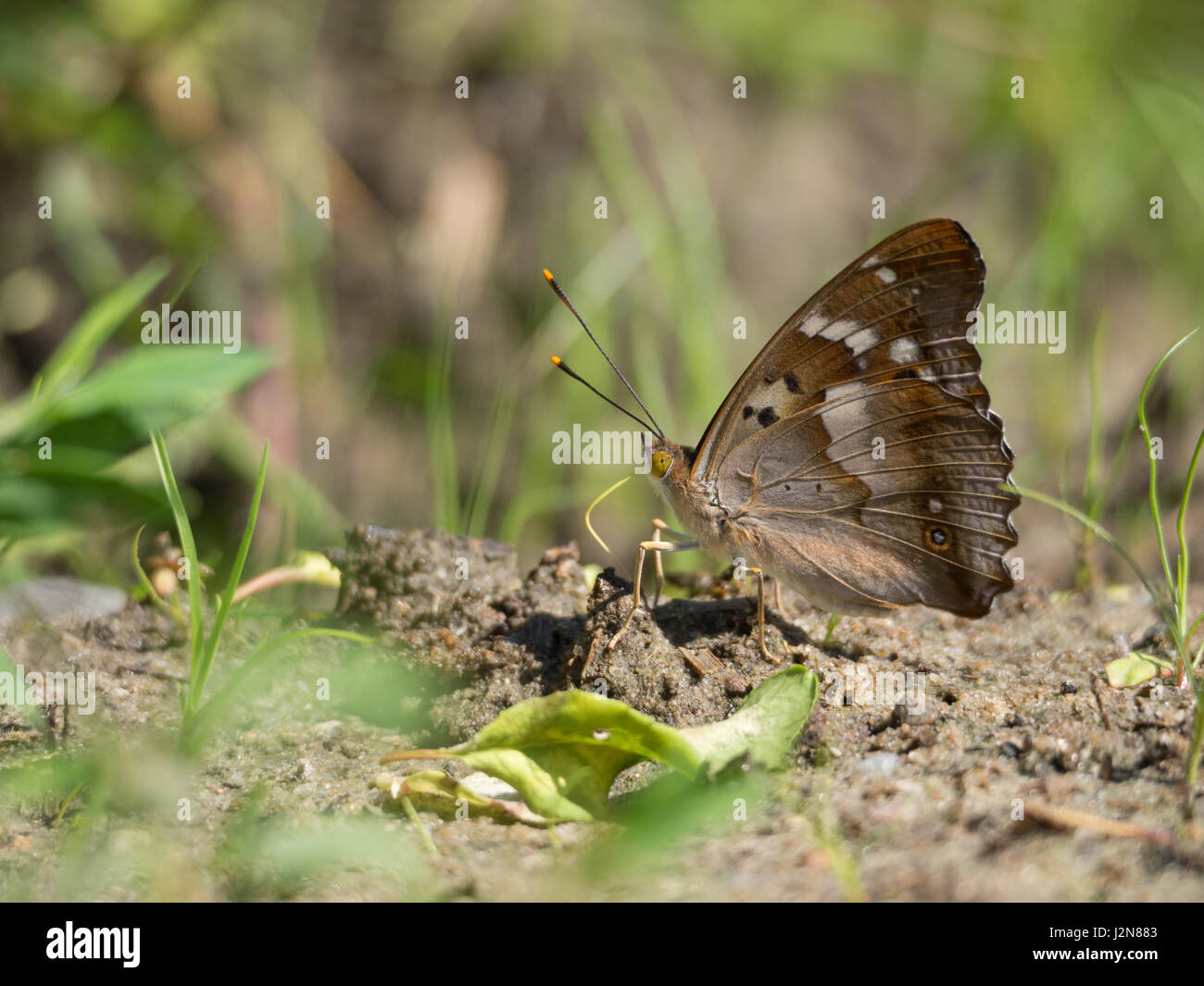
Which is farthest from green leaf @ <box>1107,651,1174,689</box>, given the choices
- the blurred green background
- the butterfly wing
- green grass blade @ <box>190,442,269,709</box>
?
the blurred green background

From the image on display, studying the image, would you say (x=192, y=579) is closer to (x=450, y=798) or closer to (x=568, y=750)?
(x=450, y=798)

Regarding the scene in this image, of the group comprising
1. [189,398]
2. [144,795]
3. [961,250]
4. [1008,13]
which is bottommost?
[144,795]

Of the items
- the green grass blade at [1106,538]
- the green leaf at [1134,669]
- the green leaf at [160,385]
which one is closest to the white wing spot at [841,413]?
the green grass blade at [1106,538]

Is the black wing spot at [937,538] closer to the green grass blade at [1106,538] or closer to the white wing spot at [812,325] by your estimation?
the green grass blade at [1106,538]

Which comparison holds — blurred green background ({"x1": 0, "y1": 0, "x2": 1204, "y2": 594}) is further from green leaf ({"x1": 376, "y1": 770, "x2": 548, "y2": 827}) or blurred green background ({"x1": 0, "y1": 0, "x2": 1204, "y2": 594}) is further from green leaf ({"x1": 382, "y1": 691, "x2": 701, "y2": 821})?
green leaf ({"x1": 382, "y1": 691, "x2": 701, "y2": 821})
